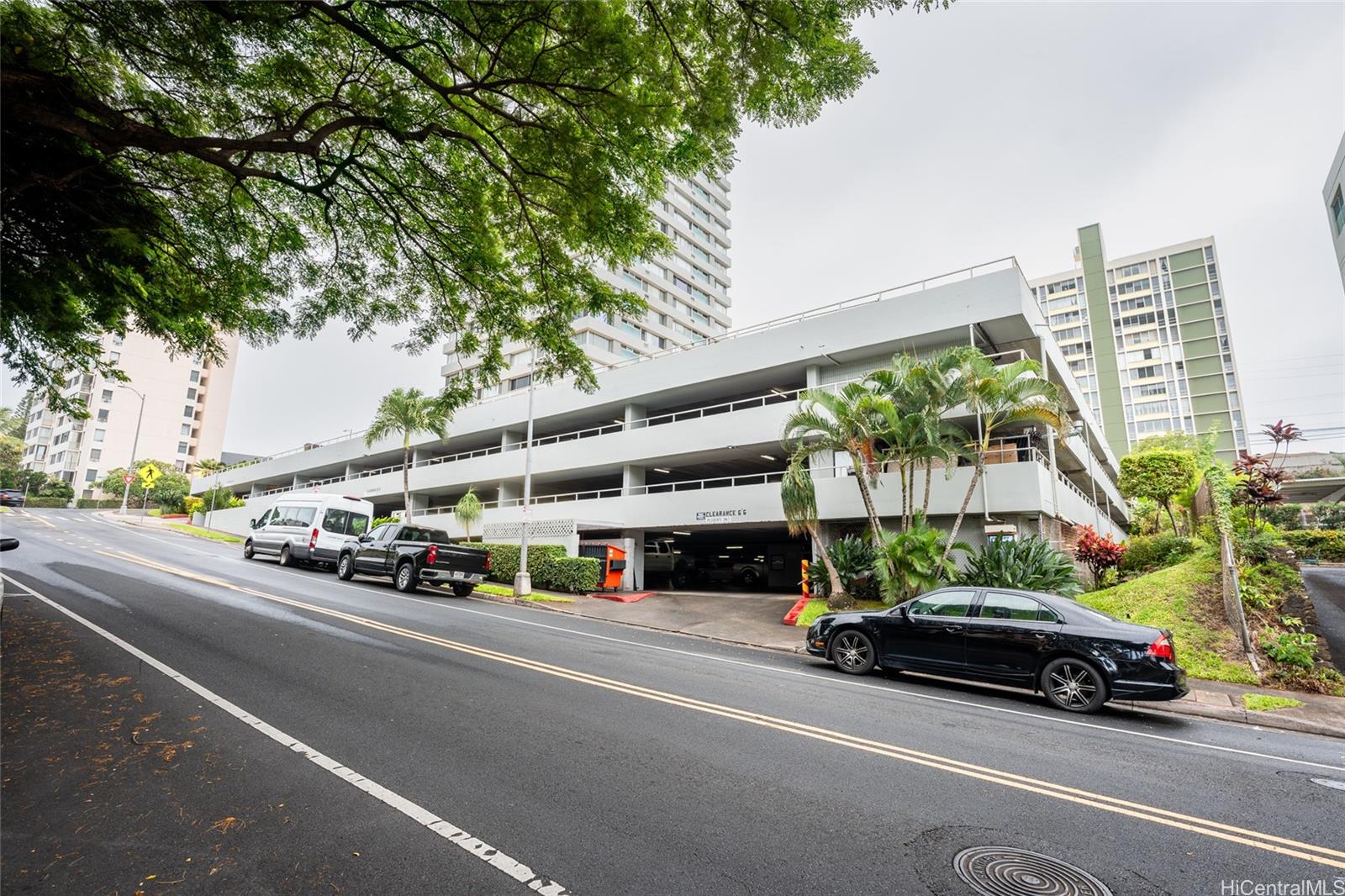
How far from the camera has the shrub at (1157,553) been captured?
655 inches

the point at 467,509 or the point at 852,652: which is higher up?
the point at 467,509

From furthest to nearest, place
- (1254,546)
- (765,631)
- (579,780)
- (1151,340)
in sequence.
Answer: (1151,340) → (765,631) → (1254,546) → (579,780)

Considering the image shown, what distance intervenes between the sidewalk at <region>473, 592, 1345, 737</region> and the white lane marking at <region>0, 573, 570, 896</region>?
28.8 feet

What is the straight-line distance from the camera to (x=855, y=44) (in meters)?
5.87

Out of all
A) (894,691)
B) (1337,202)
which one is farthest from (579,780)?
(1337,202)

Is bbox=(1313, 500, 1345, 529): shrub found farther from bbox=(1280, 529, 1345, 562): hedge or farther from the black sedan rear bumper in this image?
the black sedan rear bumper

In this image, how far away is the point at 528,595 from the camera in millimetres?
18312

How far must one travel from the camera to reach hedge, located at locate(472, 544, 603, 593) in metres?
20.4

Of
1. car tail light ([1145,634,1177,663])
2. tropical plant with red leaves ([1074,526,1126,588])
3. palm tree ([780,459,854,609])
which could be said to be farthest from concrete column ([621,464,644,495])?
car tail light ([1145,634,1177,663])

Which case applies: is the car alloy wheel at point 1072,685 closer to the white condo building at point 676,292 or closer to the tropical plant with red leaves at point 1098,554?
the tropical plant with red leaves at point 1098,554

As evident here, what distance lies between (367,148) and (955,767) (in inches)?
399

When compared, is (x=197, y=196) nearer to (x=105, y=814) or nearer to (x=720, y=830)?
(x=105, y=814)

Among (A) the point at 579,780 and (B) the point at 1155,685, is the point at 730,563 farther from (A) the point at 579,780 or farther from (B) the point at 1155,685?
(A) the point at 579,780

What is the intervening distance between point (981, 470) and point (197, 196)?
17.0m
